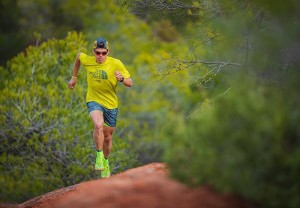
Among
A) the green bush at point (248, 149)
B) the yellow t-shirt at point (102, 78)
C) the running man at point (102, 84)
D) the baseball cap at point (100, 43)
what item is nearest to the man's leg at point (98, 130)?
the running man at point (102, 84)

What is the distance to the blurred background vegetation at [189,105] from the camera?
228 inches

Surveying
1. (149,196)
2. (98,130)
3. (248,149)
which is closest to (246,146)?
(248,149)

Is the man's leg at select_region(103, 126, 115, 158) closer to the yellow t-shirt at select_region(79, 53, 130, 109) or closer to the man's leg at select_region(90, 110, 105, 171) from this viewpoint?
the yellow t-shirt at select_region(79, 53, 130, 109)

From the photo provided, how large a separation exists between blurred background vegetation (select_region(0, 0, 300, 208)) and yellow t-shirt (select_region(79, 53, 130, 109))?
4.07ft

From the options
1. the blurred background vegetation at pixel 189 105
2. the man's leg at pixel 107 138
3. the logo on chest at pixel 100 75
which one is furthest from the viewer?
the man's leg at pixel 107 138

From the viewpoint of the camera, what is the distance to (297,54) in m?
8.55

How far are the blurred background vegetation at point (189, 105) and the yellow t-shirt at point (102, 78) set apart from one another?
4.07ft

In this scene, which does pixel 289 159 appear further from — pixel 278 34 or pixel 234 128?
pixel 278 34

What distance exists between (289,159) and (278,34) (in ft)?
8.86

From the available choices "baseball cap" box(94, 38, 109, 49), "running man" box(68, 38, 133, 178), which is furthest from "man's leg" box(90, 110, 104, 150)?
"baseball cap" box(94, 38, 109, 49)

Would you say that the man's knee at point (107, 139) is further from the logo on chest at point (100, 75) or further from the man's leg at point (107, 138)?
the logo on chest at point (100, 75)

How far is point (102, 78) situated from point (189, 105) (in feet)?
48.6

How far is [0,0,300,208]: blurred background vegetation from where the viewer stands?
5.79 meters

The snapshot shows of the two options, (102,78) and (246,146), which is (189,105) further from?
(246,146)
